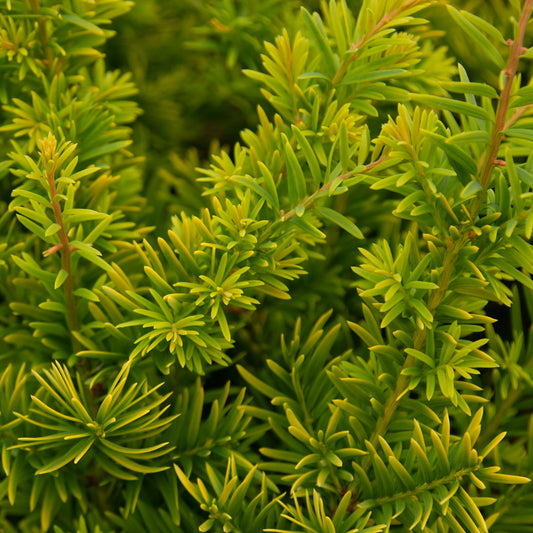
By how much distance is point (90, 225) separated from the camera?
1.42 feet

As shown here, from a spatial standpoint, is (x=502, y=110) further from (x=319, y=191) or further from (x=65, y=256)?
(x=65, y=256)

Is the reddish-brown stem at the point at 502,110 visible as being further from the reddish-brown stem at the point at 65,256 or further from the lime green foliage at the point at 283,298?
the reddish-brown stem at the point at 65,256

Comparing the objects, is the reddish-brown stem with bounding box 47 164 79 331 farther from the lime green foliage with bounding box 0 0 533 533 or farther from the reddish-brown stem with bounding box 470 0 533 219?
the reddish-brown stem with bounding box 470 0 533 219

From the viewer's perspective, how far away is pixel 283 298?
424 mm

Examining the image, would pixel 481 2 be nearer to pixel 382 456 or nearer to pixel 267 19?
pixel 267 19

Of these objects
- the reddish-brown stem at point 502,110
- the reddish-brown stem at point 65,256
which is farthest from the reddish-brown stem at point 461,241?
the reddish-brown stem at point 65,256

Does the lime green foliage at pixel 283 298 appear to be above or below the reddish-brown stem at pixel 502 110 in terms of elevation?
below

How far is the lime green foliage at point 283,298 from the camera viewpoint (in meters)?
0.33

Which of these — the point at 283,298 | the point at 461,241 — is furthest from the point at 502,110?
the point at 283,298

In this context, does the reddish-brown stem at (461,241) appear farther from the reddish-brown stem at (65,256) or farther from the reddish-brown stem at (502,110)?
the reddish-brown stem at (65,256)

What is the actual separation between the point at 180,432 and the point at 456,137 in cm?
26

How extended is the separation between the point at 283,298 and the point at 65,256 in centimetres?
14

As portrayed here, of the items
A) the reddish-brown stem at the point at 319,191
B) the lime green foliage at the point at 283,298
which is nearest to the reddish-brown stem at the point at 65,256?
the lime green foliage at the point at 283,298

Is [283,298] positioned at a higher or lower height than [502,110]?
lower
